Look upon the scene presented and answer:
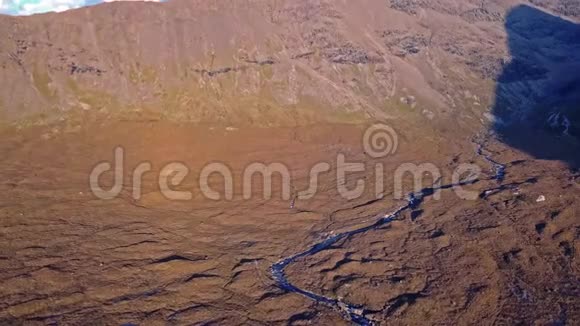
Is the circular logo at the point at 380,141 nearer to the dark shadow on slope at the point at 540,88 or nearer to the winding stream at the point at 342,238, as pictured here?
the winding stream at the point at 342,238

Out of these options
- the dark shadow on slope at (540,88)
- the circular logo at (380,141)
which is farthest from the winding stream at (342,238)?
the circular logo at (380,141)

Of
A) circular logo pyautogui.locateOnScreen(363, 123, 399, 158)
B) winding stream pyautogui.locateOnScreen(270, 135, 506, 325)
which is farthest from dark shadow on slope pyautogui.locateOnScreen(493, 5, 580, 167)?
circular logo pyautogui.locateOnScreen(363, 123, 399, 158)

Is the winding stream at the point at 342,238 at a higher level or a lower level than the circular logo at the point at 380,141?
lower

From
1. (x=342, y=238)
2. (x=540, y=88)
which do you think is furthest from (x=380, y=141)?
(x=540, y=88)

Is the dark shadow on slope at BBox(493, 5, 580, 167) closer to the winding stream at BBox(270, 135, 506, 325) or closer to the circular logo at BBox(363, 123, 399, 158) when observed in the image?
the winding stream at BBox(270, 135, 506, 325)

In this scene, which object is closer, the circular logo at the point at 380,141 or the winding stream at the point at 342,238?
the winding stream at the point at 342,238
